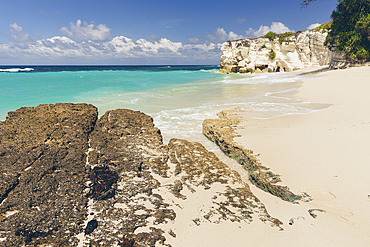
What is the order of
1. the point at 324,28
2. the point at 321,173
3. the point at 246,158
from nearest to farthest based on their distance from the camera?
the point at 321,173 → the point at 246,158 → the point at 324,28

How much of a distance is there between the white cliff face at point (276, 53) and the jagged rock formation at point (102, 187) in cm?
4573

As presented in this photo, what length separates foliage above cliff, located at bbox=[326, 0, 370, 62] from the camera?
21.4m

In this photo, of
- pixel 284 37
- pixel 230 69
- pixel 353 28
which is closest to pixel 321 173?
pixel 353 28

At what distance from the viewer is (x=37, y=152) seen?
12.9 ft

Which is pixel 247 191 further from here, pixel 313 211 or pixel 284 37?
pixel 284 37

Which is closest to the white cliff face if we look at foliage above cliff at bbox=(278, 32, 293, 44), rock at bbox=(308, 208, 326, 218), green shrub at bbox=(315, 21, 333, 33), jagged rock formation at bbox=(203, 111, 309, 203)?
foliage above cliff at bbox=(278, 32, 293, 44)

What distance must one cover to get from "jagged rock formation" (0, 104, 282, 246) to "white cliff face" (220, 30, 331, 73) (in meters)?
45.7

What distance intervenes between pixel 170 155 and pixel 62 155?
2239 mm

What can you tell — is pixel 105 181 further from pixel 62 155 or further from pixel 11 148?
pixel 11 148

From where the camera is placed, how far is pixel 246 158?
4.57m

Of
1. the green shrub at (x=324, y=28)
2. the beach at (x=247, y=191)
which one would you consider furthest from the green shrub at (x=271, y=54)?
the beach at (x=247, y=191)

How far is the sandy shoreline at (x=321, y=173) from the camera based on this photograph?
256cm

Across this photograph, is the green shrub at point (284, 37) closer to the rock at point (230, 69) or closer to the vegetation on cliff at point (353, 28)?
the rock at point (230, 69)

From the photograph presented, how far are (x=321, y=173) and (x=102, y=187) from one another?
12.9 feet
